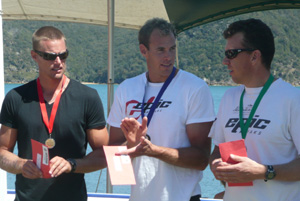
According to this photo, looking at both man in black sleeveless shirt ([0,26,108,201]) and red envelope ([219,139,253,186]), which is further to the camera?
man in black sleeveless shirt ([0,26,108,201])

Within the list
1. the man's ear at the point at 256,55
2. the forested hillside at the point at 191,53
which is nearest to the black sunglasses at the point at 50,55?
the man's ear at the point at 256,55

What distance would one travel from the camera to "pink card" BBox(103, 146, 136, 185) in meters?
2.22

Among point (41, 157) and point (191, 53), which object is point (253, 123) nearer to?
point (41, 157)

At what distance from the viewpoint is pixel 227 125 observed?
236 cm

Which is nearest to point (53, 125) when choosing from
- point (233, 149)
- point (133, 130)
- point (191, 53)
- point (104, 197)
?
point (133, 130)

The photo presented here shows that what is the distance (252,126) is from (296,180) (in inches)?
12.7

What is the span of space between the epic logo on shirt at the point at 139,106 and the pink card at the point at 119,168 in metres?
0.30

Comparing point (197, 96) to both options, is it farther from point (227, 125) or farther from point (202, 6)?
point (202, 6)

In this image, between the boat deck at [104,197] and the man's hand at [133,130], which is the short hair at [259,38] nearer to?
the man's hand at [133,130]

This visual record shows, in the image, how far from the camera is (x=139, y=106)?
2.62 m

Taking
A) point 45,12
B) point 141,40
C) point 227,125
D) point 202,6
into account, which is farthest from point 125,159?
point 45,12

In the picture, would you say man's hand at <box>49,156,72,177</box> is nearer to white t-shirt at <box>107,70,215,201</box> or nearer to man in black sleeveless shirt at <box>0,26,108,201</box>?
man in black sleeveless shirt at <box>0,26,108,201</box>

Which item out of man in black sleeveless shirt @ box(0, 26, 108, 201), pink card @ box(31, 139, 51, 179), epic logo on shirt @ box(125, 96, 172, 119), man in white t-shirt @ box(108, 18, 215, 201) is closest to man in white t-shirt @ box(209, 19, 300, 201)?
man in white t-shirt @ box(108, 18, 215, 201)

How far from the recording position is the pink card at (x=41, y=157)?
2.35 meters
